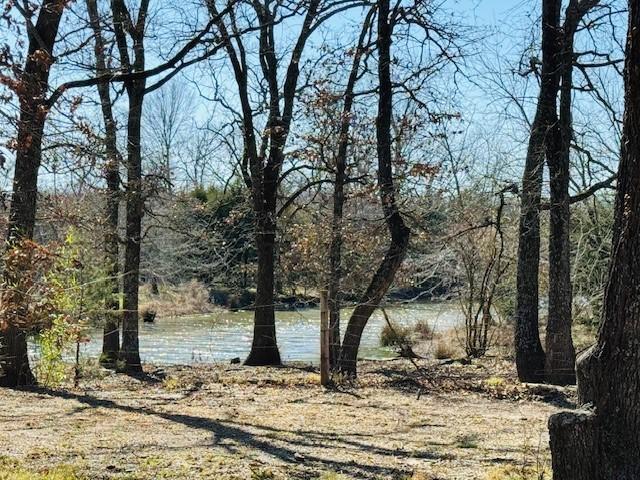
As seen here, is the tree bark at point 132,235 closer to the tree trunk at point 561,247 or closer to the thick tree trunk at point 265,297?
the thick tree trunk at point 265,297

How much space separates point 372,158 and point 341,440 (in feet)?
31.9

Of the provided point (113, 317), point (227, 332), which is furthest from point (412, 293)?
point (113, 317)

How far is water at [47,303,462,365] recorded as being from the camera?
19.2m

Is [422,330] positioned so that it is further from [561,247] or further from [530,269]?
[561,247]

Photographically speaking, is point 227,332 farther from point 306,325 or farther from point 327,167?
point 327,167

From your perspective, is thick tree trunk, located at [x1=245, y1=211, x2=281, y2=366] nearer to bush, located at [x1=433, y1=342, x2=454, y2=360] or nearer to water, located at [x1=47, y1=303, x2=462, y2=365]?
water, located at [x1=47, y1=303, x2=462, y2=365]

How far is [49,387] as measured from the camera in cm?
1077

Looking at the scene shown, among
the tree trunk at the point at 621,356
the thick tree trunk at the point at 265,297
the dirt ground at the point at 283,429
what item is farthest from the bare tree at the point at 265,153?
the tree trunk at the point at 621,356

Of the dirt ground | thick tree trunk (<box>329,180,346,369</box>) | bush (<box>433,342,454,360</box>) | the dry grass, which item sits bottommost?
bush (<box>433,342,454,360</box>)

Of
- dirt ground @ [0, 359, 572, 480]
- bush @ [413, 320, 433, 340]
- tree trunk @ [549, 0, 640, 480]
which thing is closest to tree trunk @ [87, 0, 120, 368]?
dirt ground @ [0, 359, 572, 480]

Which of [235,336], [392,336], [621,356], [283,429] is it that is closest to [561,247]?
[283,429]

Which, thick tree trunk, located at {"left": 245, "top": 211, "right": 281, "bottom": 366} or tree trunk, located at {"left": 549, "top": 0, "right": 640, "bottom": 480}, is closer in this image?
tree trunk, located at {"left": 549, "top": 0, "right": 640, "bottom": 480}

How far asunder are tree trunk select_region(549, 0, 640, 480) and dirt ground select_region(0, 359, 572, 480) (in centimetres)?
93

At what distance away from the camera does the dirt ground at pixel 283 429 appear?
5379 mm
